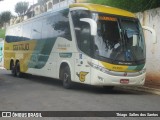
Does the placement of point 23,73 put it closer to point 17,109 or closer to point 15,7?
point 17,109

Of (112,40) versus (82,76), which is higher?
(112,40)

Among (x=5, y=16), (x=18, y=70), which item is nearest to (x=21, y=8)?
(x=5, y=16)

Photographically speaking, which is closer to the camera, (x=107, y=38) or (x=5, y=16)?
(x=107, y=38)

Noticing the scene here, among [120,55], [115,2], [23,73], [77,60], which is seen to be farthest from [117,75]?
[23,73]

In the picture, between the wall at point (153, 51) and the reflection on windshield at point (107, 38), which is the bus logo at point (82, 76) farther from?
the wall at point (153, 51)

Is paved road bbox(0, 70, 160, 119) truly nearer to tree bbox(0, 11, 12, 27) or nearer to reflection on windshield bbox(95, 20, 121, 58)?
reflection on windshield bbox(95, 20, 121, 58)

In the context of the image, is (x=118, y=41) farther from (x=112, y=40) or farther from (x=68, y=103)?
(x=68, y=103)

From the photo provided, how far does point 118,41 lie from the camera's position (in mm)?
14625

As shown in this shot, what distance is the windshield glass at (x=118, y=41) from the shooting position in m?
14.4

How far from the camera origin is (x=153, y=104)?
39.3 feet

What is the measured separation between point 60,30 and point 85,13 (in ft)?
7.39

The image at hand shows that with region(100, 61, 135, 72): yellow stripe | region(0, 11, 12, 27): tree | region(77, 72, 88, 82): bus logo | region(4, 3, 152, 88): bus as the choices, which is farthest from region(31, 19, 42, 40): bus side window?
region(0, 11, 12, 27): tree

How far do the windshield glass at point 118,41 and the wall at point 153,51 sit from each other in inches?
128

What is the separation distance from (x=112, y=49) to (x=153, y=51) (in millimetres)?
4733
